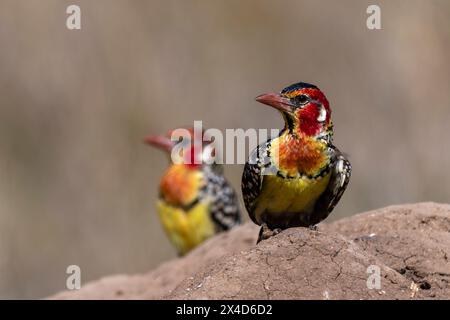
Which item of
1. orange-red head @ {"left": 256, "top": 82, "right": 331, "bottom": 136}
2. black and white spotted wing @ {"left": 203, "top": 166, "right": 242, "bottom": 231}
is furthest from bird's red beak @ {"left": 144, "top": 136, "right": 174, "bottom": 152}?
orange-red head @ {"left": 256, "top": 82, "right": 331, "bottom": 136}

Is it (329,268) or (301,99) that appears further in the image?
(301,99)

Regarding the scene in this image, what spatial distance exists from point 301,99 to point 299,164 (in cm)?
36

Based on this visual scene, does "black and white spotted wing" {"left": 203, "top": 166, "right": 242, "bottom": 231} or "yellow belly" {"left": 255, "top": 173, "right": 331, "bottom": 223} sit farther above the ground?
"yellow belly" {"left": 255, "top": 173, "right": 331, "bottom": 223}


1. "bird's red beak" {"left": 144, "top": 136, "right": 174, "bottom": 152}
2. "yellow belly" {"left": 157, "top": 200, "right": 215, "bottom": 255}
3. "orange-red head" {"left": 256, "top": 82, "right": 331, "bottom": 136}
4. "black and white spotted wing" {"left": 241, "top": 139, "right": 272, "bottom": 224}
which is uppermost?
"orange-red head" {"left": 256, "top": 82, "right": 331, "bottom": 136}

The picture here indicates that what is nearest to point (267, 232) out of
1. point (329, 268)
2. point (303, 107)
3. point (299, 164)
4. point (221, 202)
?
point (299, 164)

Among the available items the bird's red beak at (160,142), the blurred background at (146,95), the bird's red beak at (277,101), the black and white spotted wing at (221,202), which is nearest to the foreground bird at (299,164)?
the bird's red beak at (277,101)

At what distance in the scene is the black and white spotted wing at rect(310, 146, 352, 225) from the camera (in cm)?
498

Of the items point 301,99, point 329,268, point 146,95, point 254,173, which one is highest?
point 301,99

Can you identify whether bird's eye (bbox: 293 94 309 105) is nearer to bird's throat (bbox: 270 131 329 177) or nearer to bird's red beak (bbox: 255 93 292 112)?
bird's red beak (bbox: 255 93 292 112)

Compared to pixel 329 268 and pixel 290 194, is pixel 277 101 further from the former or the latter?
pixel 329 268

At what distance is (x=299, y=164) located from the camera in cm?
491

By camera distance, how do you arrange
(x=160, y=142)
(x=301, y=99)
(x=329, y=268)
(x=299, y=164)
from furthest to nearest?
1. (x=160, y=142)
2. (x=301, y=99)
3. (x=299, y=164)
4. (x=329, y=268)

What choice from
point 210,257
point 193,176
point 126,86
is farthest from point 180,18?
point 210,257

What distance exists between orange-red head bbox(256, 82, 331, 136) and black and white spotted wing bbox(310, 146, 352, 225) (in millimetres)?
159
